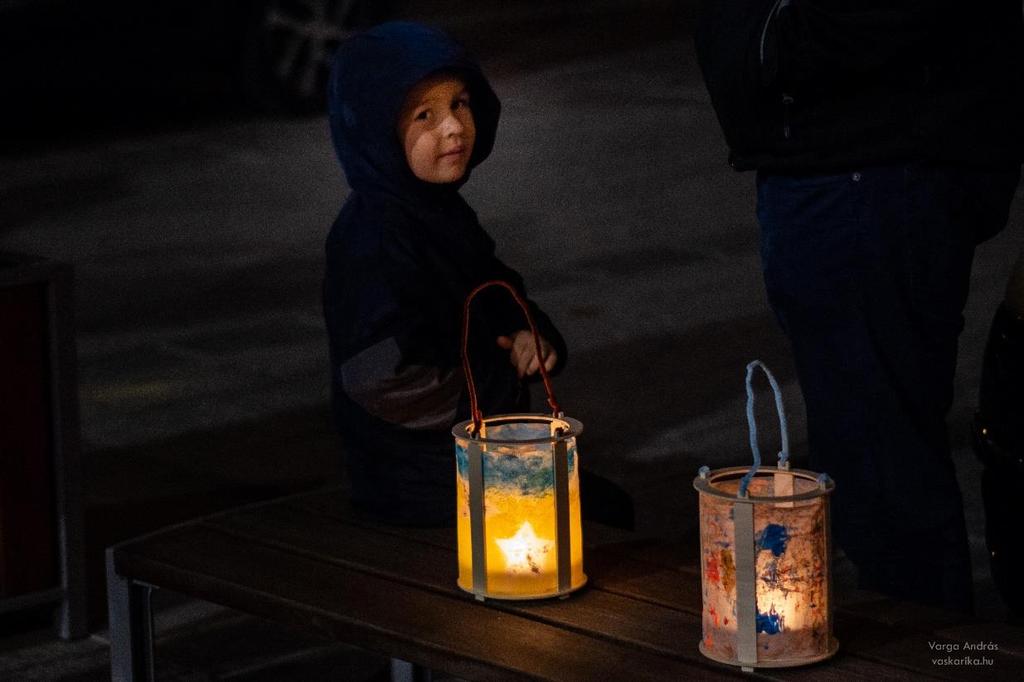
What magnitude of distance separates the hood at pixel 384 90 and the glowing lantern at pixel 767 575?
112 cm

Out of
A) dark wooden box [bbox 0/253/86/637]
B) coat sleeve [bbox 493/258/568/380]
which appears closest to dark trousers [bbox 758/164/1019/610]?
coat sleeve [bbox 493/258/568/380]

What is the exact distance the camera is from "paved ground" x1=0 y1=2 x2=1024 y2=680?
5.93 meters

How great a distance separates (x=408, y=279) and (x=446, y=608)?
0.75 metres

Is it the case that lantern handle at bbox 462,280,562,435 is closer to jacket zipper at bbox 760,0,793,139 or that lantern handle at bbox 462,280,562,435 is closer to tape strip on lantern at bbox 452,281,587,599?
tape strip on lantern at bbox 452,281,587,599

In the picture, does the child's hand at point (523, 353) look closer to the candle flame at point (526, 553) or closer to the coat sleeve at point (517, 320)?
the coat sleeve at point (517, 320)

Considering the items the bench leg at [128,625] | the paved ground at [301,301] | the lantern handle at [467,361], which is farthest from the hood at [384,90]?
the paved ground at [301,301]

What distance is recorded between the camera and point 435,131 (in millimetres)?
3951

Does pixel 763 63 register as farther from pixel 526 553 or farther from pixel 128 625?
pixel 128 625

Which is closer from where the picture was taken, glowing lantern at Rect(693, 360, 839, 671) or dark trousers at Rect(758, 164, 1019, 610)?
glowing lantern at Rect(693, 360, 839, 671)

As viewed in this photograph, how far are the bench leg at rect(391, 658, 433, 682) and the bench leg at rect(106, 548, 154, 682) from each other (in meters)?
0.67

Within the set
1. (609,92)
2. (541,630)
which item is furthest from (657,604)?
(609,92)

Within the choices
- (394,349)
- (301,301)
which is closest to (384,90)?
(394,349)

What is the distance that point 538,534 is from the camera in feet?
11.0

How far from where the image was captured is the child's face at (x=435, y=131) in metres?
3.94
